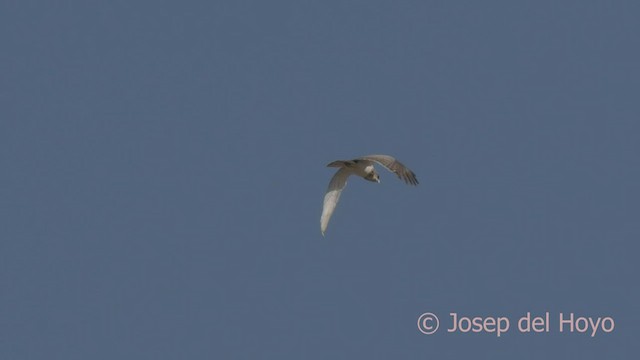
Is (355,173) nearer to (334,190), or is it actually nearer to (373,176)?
(373,176)

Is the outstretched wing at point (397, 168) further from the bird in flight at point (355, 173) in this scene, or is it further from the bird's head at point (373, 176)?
the bird's head at point (373, 176)

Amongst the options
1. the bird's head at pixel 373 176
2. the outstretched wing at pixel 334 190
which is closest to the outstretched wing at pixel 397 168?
the bird's head at pixel 373 176

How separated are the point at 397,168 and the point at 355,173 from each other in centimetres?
296

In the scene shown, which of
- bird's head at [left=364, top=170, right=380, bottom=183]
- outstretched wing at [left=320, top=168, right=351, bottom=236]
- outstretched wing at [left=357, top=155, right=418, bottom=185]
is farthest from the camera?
outstretched wing at [left=320, top=168, right=351, bottom=236]

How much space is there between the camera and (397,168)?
27.6 m

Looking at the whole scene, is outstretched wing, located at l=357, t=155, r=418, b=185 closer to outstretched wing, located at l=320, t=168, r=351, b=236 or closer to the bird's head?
the bird's head

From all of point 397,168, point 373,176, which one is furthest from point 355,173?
point 397,168

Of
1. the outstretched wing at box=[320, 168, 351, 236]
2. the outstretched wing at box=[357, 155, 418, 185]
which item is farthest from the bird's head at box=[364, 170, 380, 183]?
the outstretched wing at box=[357, 155, 418, 185]

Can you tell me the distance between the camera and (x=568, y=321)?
2959cm

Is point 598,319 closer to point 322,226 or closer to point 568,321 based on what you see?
point 568,321

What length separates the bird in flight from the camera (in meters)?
27.5

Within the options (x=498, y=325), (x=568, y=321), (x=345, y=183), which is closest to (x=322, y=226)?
(x=345, y=183)

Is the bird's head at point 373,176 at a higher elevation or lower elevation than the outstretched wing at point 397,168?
higher

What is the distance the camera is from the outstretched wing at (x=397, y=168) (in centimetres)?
2739
